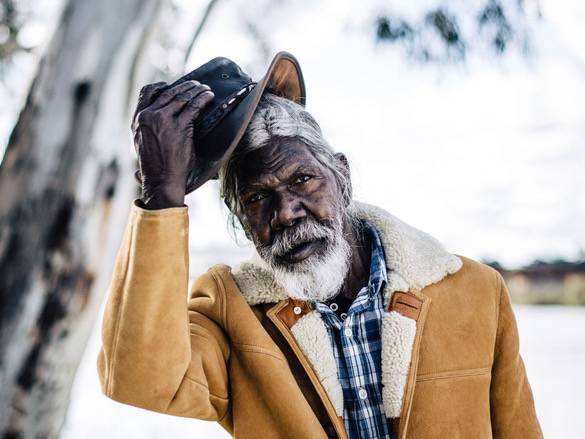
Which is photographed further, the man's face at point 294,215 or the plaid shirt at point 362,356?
the man's face at point 294,215

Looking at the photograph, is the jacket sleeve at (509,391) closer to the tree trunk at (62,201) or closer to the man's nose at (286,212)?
the man's nose at (286,212)

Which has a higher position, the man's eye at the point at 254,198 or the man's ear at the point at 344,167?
the man's ear at the point at 344,167

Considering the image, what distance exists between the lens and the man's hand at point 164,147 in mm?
Answer: 1790

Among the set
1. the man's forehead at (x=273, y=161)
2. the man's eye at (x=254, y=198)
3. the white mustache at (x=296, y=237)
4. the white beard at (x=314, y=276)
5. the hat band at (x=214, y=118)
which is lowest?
the white beard at (x=314, y=276)

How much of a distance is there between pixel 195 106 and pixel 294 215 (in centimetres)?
51

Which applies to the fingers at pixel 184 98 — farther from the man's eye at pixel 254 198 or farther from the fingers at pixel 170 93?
the man's eye at pixel 254 198

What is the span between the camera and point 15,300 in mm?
2119

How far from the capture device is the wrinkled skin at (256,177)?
1.81 m

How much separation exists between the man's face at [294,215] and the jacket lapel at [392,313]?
0.09m

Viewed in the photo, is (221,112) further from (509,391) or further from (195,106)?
(509,391)

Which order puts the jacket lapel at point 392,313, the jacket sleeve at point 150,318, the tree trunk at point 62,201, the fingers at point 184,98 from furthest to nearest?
the tree trunk at point 62,201 < the jacket lapel at point 392,313 < the fingers at point 184,98 < the jacket sleeve at point 150,318

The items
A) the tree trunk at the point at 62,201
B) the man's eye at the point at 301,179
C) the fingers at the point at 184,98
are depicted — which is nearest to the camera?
the fingers at the point at 184,98

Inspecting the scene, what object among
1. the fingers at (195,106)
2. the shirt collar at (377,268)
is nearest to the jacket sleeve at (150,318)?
the fingers at (195,106)

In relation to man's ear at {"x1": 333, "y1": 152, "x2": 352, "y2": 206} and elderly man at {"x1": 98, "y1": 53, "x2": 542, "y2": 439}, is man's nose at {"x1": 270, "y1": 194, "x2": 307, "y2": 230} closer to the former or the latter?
elderly man at {"x1": 98, "y1": 53, "x2": 542, "y2": 439}
